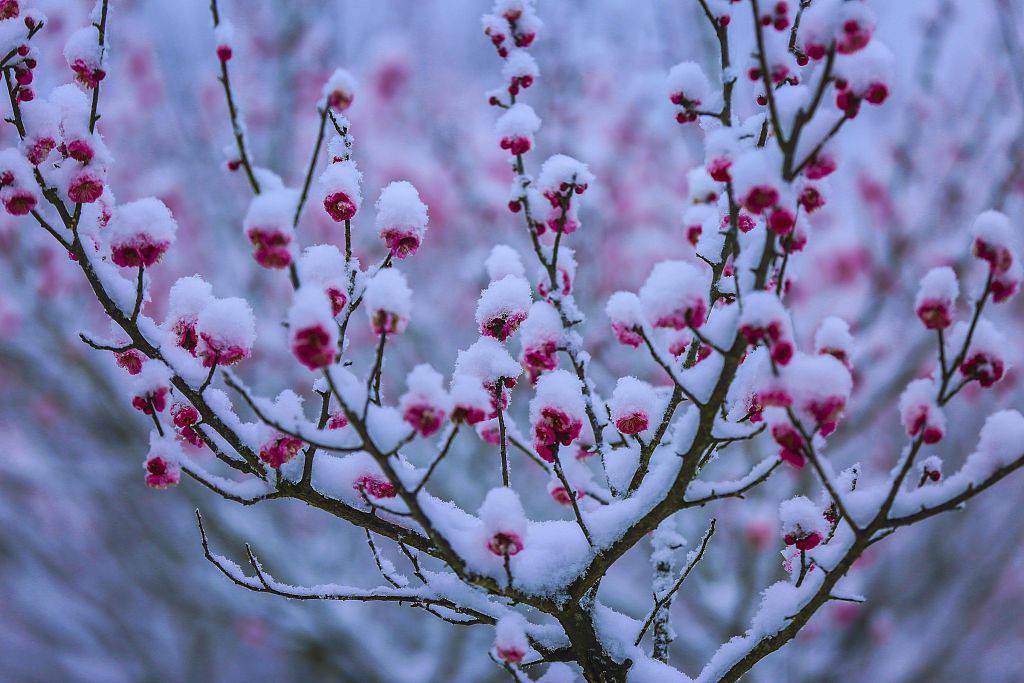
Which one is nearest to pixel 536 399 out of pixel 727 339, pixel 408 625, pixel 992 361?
pixel 727 339

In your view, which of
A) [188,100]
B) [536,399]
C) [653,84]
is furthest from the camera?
[653,84]

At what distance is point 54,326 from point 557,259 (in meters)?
4.03

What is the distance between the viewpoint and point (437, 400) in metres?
1.24

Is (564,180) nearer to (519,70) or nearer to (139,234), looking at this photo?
(519,70)

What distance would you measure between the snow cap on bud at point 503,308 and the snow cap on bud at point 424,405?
314 millimetres

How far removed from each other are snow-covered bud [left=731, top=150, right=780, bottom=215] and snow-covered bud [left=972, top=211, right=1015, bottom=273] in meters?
0.40

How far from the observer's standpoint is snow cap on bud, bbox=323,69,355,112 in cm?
127

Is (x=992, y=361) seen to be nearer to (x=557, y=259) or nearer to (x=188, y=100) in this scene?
(x=557, y=259)

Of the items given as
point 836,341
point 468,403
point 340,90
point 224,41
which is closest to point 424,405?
point 468,403

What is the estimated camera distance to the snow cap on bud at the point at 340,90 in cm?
127

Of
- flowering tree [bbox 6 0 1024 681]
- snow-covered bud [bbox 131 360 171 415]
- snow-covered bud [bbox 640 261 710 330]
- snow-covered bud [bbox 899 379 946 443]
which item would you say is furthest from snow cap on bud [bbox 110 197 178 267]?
snow-covered bud [bbox 899 379 946 443]

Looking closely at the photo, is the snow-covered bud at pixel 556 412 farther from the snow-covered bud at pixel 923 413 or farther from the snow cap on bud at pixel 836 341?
the snow-covered bud at pixel 923 413

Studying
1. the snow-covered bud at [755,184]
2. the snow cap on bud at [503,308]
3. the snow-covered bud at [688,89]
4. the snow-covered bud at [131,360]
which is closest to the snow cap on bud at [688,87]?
the snow-covered bud at [688,89]

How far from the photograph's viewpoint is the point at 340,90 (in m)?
1.27
